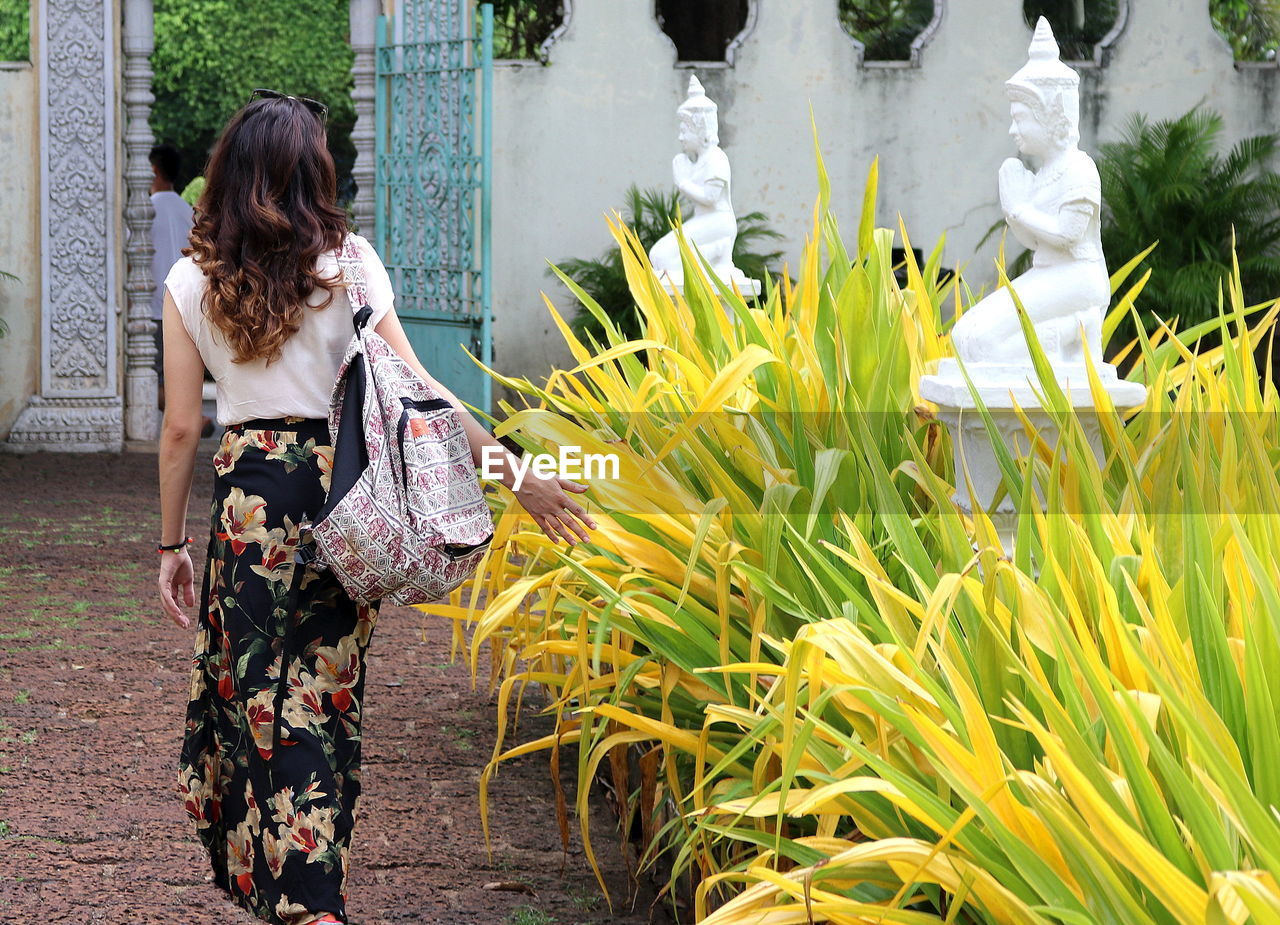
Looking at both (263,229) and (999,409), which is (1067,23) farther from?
(263,229)

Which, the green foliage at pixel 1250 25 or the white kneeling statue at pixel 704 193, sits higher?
the green foliage at pixel 1250 25

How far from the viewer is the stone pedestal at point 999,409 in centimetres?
300

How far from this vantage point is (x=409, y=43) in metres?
8.78

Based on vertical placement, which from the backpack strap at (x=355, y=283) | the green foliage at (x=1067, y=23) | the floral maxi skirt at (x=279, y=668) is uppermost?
the green foliage at (x=1067, y=23)

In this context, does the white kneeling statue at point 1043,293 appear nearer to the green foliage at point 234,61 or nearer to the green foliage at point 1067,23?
the green foliage at point 1067,23

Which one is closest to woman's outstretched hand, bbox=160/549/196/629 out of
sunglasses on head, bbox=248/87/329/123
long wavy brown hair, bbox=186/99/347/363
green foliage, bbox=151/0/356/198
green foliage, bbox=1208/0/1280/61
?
long wavy brown hair, bbox=186/99/347/363

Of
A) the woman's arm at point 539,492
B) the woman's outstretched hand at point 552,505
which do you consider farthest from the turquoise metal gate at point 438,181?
the woman's outstretched hand at point 552,505

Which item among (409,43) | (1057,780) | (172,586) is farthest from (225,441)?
(409,43)

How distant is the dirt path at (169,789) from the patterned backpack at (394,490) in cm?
86

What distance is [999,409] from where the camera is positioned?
3021 mm

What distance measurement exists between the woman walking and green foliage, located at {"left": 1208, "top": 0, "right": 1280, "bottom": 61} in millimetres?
13055

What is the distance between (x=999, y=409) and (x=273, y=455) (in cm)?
141

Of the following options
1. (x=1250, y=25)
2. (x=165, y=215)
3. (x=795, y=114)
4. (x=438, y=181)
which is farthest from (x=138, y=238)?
(x=1250, y=25)

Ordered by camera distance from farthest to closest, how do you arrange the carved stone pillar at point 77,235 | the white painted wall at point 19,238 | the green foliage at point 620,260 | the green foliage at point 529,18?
1. the green foliage at point 529,18
2. the green foliage at point 620,260
3. the white painted wall at point 19,238
4. the carved stone pillar at point 77,235
